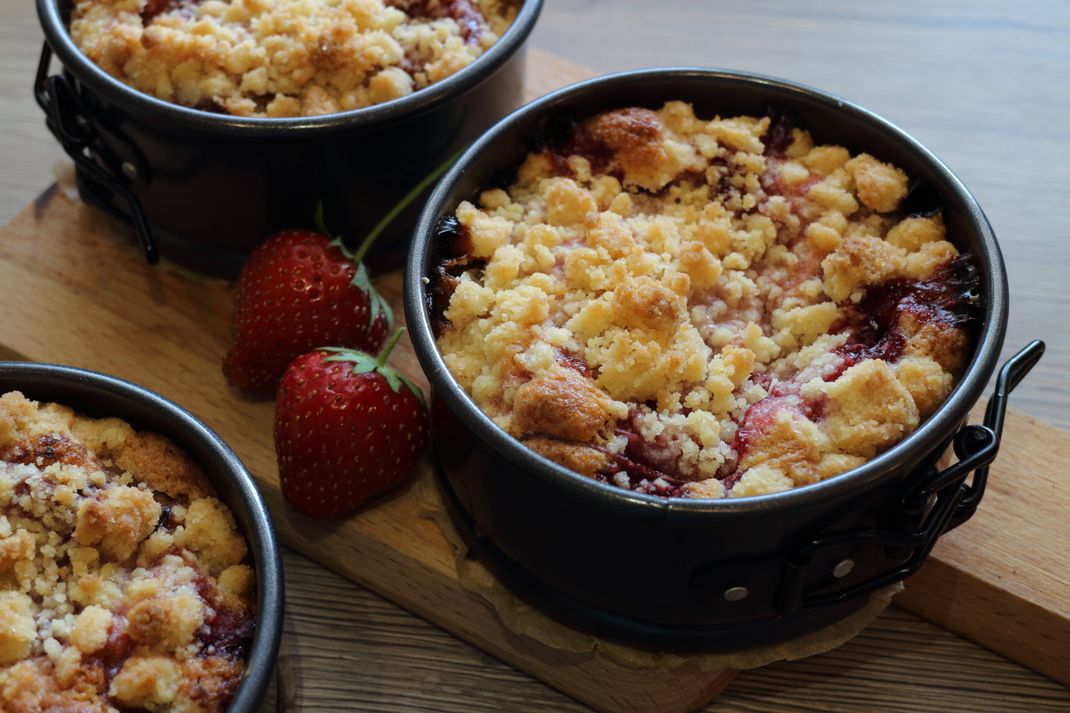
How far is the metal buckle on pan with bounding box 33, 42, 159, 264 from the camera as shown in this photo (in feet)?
5.69

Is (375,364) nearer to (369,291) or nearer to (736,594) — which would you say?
(369,291)

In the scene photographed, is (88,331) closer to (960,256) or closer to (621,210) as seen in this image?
(621,210)

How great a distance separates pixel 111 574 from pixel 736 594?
68 cm

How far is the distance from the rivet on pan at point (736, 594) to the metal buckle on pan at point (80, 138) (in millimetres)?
977

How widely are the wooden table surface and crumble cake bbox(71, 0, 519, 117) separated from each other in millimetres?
525

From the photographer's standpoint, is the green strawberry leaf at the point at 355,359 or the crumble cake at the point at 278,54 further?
the crumble cake at the point at 278,54

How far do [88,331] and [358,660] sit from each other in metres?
0.64

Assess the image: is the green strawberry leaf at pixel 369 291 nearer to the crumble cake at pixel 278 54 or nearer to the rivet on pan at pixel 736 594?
the crumble cake at pixel 278 54

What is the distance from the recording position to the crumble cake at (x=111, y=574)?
3.92ft

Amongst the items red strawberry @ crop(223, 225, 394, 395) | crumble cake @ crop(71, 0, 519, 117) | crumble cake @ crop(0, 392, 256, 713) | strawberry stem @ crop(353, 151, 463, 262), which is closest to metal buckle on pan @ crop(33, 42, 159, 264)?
crumble cake @ crop(71, 0, 519, 117)

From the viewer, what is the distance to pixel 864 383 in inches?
51.4

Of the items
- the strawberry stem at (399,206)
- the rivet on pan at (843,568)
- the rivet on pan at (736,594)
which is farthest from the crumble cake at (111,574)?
the rivet on pan at (843,568)

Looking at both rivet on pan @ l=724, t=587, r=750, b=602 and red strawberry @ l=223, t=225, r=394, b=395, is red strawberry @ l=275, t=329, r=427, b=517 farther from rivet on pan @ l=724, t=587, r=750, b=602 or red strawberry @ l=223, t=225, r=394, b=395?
rivet on pan @ l=724, t=587, r=750, b=602

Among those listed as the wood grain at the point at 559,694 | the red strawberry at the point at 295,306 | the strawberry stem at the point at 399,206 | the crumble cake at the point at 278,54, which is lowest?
the wood grain at the point at 559,694
